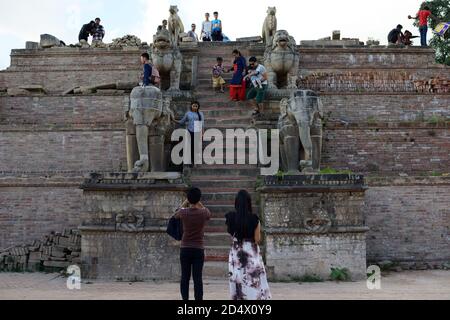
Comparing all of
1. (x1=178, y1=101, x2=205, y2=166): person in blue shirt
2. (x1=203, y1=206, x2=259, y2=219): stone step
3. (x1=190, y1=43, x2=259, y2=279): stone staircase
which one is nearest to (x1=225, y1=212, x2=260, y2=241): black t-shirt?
(x1=190, y1=43, x2=259, y2=279): stone staircase

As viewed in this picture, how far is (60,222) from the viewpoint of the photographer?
12820mm

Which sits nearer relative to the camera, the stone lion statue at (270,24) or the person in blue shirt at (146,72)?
the person in blue shirt at (146,72)

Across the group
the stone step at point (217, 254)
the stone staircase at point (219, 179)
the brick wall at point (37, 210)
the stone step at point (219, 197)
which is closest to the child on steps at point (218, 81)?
the stone staircase at point (219, 179)

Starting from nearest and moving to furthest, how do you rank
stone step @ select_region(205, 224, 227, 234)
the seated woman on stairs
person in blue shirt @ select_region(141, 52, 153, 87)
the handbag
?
the handbag, stone step @ select_region(205, 224, 227, 234), person in blue shirt @ select_region(141, 52, 153, 87), the seated woman on stairs

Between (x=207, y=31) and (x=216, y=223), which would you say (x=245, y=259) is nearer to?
(x=216, y=223)

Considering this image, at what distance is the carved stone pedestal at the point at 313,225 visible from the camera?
10.1 m

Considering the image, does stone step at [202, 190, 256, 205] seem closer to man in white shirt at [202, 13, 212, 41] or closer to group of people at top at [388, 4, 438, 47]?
man in white shirt at [202, 13, 212, 41]

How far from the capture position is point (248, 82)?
1496 cm

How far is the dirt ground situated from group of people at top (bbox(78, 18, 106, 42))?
45.1ft

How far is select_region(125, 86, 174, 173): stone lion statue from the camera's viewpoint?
10828mm

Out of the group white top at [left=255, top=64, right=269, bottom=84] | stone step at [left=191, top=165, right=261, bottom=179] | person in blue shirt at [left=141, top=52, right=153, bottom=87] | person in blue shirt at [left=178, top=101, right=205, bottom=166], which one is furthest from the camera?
white top at [left=255, top=64, right=269, bottom=84]

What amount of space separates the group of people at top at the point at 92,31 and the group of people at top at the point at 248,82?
26.4 feet

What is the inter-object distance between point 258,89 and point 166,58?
2.59m

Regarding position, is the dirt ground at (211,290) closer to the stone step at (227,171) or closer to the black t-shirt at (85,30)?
the stone step at (227,171)
